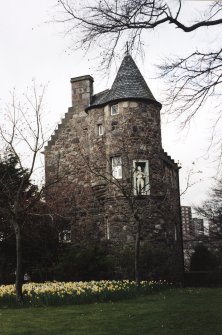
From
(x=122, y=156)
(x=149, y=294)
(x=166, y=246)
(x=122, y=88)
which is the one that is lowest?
(x=149, y=294)

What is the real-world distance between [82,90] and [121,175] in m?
7.09

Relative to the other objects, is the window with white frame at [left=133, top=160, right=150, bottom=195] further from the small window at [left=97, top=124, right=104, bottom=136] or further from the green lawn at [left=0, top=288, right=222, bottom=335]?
the green lawn at [left=0, top=288, right=222, bottom=335]

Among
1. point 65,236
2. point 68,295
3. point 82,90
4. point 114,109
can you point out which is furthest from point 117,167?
point 68,295

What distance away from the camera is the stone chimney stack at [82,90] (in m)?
27.7

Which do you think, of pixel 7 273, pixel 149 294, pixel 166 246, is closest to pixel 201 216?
pixel 166 246

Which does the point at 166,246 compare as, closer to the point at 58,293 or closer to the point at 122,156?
the point at 122,156

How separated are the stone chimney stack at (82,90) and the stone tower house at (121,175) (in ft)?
2.04

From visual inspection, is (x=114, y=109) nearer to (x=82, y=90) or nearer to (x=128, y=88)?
(x=128, y=88)

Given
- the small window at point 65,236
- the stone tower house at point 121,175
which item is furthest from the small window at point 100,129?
the small window at point 65,236

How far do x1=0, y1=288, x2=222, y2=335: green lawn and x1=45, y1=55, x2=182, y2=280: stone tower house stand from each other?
932 cm

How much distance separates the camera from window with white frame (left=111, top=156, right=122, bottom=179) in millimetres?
23444

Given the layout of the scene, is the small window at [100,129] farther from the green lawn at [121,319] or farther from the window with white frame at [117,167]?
the green lawn at [121,319]

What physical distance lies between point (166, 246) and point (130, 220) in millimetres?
2470

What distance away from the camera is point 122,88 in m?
24.2
